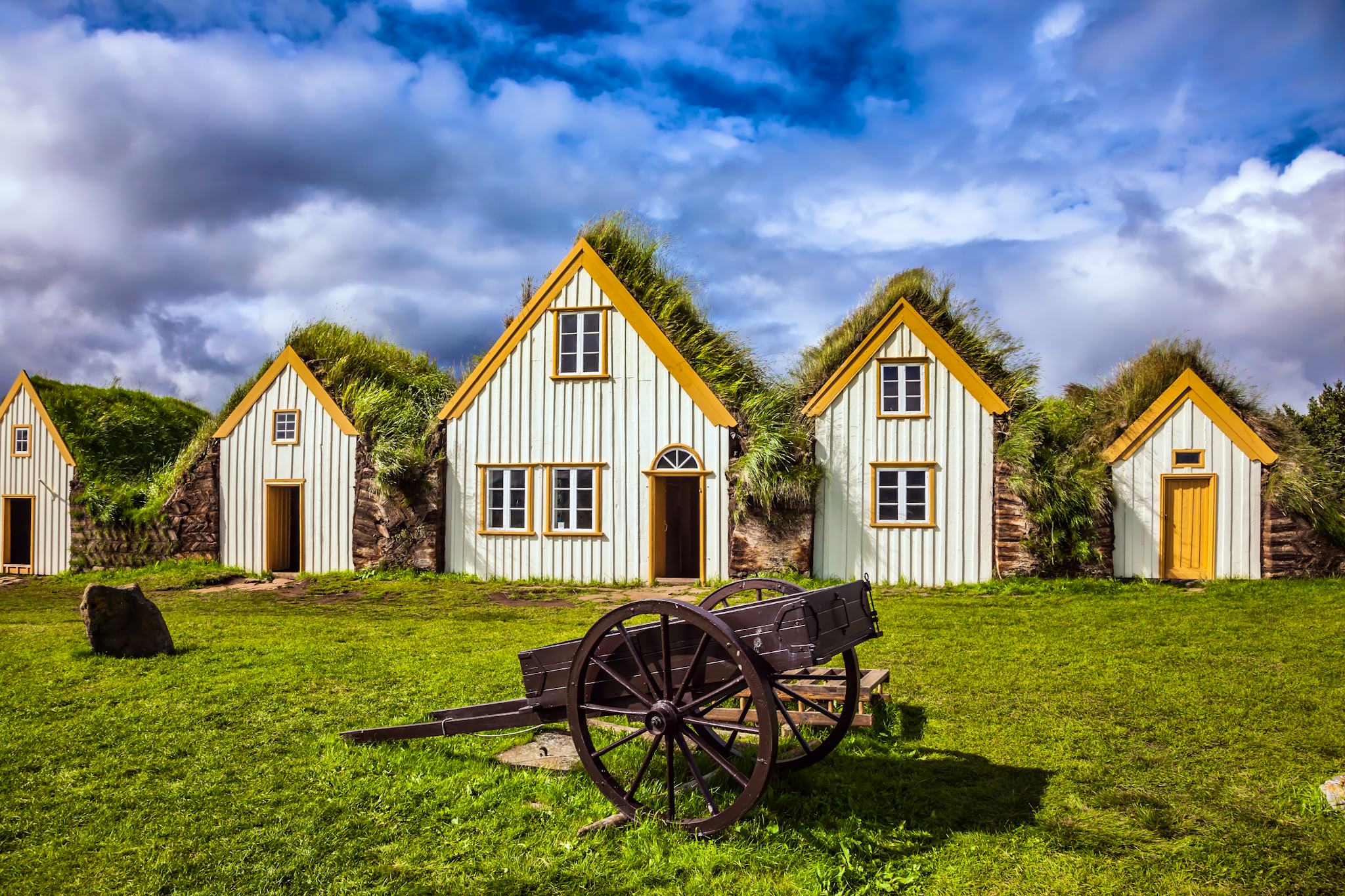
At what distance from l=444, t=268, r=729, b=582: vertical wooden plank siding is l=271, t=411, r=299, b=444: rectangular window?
3.98m

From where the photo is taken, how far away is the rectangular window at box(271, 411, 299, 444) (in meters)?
18.7

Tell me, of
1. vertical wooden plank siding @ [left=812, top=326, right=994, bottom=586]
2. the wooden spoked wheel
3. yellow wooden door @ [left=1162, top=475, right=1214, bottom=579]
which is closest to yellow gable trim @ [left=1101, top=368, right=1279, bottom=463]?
yellow wooden door @ [left=1162, top=475, right=1214, bottom=579]

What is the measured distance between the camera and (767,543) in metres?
15.5

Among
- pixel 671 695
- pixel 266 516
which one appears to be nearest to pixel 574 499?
pixel 266 516

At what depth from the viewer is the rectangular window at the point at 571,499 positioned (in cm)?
1655

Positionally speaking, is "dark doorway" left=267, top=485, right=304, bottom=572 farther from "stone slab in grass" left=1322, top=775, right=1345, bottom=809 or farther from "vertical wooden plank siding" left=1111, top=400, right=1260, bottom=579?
"stone slab in grass" left=1322, top=775, right=1345, bottom=809

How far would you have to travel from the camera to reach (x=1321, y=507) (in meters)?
14.7

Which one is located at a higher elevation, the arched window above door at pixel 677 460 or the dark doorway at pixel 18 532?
the arched window above door at pixel 677 460

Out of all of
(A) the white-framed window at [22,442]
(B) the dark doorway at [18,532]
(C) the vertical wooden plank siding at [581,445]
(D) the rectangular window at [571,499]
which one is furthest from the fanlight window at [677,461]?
(A) the white-framed window at [22,442]

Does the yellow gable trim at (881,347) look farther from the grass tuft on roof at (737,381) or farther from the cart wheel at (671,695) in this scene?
the cart wheel at (671,695)

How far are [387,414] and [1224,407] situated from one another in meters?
17.0

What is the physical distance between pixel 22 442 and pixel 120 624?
17.9 meters

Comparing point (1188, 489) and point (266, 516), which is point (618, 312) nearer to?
point (266, 516)

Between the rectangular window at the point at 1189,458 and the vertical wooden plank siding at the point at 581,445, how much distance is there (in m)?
8.51
